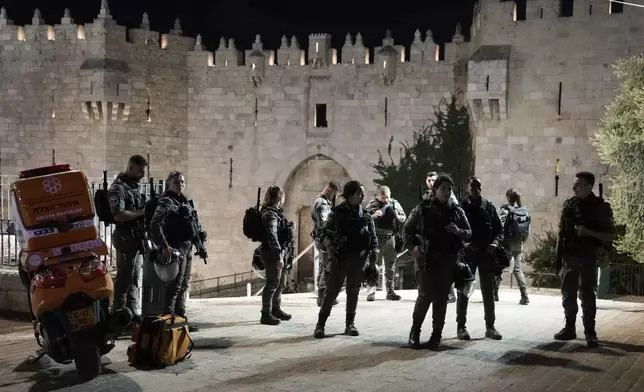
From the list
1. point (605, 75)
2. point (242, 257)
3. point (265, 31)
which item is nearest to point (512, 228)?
point (605, 75)

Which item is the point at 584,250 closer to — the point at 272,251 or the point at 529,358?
the point at 529,358

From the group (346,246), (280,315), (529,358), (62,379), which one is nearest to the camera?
(62,379)

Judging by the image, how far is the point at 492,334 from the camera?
6.33m

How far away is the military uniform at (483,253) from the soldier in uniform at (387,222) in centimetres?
193

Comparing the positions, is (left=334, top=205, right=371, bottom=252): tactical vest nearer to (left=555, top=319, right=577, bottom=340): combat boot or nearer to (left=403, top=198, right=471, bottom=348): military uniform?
(left=403, top=198, right=471, bottom=348): military uniform

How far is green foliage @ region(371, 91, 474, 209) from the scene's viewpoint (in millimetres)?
17297

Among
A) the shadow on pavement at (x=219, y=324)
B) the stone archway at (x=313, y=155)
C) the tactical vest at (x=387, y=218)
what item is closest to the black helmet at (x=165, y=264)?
the shadow on pavement at (x=219, y=324)

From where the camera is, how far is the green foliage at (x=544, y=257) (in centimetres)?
1378

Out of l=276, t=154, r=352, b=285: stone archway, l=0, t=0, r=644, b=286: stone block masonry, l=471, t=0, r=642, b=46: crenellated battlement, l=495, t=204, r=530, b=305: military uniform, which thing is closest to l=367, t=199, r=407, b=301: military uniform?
l=495, t=204, r=530, b=305: military uniform

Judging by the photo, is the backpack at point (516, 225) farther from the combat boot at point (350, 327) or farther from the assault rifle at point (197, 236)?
the assault rifle at point (197, 236)

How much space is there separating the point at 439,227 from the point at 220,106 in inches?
571

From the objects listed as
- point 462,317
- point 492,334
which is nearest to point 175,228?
point 462,317

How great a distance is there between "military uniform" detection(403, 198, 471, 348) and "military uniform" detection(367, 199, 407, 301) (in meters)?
2.37

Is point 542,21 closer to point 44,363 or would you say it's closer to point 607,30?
point 607,30
